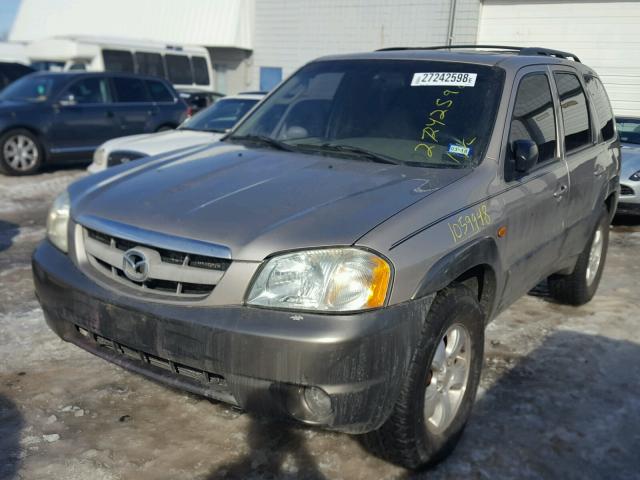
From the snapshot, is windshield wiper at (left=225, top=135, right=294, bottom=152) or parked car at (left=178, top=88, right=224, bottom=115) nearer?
windshield wiper at (left=225, top=135, right=294, bottom=152)

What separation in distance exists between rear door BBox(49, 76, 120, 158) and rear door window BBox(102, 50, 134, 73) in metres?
4.00

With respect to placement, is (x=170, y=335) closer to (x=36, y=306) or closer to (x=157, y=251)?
(x=157, y=251)

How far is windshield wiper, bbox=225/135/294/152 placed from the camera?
3.71 m

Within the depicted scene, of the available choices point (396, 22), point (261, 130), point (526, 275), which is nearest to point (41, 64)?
point (396, 22)

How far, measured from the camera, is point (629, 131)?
31.0ft

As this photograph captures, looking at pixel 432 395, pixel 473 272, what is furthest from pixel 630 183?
pixel 432 395

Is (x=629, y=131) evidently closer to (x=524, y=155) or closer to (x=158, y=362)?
(x=524, y=155)

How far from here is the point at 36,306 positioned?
473 centimetres

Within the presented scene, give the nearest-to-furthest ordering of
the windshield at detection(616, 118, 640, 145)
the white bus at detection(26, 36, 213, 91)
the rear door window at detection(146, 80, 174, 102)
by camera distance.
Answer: the windshield at detection(616, 118, 640, 145) → the rear door window at detection(146, 80, 174, 102) → the white bus at detection(26, 36, 213, 91)

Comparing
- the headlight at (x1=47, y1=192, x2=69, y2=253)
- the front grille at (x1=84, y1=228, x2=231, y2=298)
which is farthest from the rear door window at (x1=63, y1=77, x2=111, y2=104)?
the front grille at (x1=84, y1=228, x2=231, y2=298)

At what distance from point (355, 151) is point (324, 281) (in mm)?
1258

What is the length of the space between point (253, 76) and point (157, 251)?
20.8 m

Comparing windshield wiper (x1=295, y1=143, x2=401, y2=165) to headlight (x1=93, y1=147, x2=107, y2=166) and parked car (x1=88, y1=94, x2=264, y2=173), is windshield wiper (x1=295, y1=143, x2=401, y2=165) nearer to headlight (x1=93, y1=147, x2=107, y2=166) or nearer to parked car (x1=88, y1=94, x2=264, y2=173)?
parked car (x1=88, y1=94, x2=264, y2=173)

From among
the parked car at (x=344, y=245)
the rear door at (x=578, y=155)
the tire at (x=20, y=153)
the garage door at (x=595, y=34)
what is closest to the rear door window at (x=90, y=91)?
the tire at (x=20, y=153)
